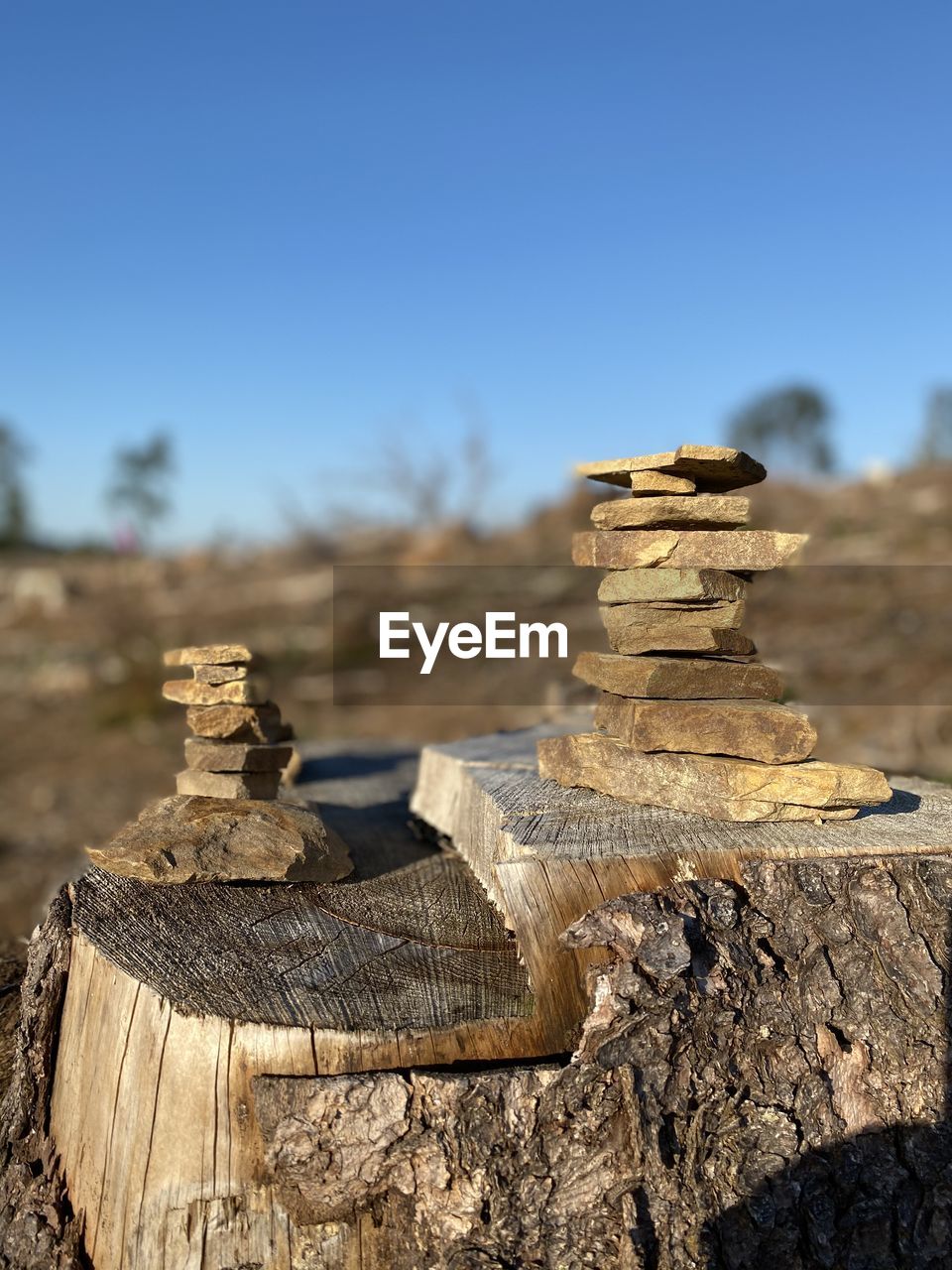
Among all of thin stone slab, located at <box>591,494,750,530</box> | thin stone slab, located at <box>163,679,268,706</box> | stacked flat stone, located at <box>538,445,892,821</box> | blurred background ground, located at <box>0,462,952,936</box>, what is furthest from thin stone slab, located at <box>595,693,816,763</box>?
blurred background ground, located at <box>0,462,952,936</box>

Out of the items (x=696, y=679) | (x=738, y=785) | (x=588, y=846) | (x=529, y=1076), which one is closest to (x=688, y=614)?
(x=696, y=679)

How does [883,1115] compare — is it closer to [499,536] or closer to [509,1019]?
[509,1019]

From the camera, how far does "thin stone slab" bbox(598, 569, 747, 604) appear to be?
2.84 meters

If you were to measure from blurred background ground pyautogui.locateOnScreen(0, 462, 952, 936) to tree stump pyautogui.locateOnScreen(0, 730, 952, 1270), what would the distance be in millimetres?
2454

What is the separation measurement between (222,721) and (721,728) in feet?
5.05

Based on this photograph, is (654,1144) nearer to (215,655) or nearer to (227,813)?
(227,813)

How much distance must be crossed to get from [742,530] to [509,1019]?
144 cm

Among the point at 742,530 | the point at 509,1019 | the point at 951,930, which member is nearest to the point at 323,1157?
the point at 509,1019

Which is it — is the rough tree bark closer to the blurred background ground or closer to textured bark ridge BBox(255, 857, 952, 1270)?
textured bark ridge BBox(255, 857, 952, 1270)

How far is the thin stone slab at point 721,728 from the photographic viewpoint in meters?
2.64

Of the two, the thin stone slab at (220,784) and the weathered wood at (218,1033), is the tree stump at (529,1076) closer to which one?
the weathered wood at (218,1033)

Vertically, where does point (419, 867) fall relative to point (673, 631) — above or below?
below

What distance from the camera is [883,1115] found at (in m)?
2.12

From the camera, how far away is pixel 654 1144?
6.66ft
